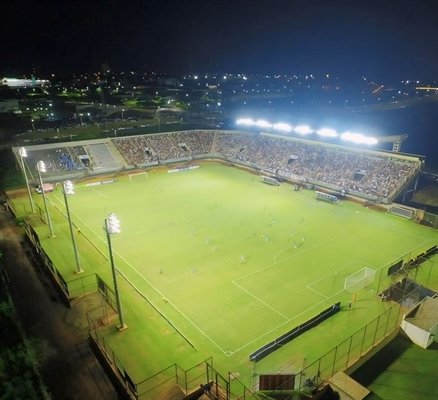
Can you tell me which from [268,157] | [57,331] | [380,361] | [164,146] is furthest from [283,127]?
[57,331]

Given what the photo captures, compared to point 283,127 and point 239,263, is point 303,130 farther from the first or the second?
point 239,263

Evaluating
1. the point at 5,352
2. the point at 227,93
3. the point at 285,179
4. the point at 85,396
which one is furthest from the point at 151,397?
the point at 227,93

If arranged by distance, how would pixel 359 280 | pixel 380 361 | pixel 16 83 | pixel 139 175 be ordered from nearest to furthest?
1. pixel 380 361
2. pixel 359 280
3. pixel 139 175
4. pixel 16 83

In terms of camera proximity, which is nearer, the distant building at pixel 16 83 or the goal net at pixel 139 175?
the goal net at pixel 139 175

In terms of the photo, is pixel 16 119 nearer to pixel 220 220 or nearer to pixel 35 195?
pixel 35 195

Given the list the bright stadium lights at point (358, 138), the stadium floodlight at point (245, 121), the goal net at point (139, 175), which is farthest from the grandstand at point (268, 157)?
the goal net at point (139, 175)

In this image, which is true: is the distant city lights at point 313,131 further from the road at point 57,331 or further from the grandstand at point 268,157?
the road at point 57,331

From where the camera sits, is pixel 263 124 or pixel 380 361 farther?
pixel 263 124

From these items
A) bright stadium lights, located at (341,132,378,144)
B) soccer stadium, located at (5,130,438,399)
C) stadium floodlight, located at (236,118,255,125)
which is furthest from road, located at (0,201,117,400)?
stadium floodlight, located at (236,118,255,125)
